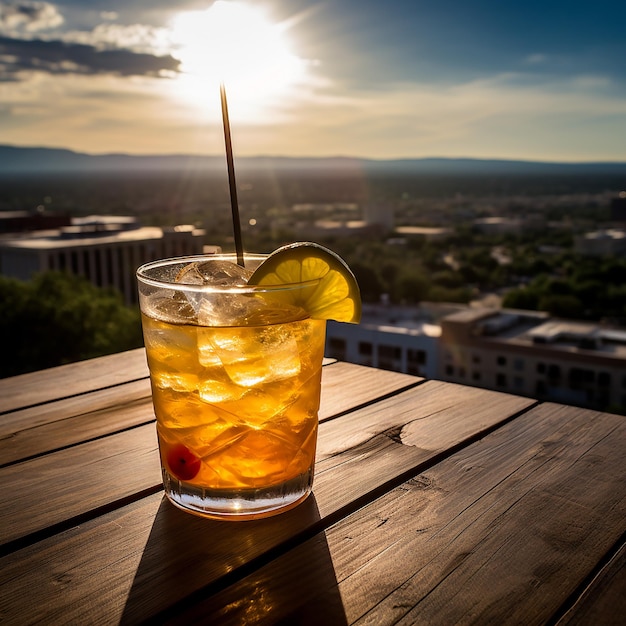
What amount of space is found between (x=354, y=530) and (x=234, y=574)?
0.42 ft

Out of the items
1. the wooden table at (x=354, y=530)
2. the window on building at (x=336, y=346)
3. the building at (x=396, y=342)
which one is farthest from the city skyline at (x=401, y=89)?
the wooden table at (x=354, y=530)

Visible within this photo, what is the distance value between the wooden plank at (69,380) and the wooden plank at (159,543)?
297 mm

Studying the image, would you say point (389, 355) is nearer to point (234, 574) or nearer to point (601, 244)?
point (601, 244)

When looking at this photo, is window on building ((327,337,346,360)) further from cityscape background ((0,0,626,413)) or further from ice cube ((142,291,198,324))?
ice cube ((142,291,198,324))

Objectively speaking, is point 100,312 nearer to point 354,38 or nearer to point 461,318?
point 461,318

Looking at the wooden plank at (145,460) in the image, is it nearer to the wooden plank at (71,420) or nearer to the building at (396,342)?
the wooden plank at (71,420)

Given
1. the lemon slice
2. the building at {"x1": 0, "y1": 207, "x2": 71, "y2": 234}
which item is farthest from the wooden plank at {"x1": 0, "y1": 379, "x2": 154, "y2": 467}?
the building at {"x1": 0, "y1": 207, "x2": 71, "y2": 234}

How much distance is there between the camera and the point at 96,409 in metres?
1.03

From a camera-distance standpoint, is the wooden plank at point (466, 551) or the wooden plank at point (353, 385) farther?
the wooden plank at point (353, 385)

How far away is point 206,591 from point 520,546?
0.28 meters

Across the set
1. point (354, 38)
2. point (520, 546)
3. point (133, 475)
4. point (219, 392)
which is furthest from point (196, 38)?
point (354, 38)

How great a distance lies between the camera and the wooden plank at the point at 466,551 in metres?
0.52

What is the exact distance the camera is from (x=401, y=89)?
3891cm

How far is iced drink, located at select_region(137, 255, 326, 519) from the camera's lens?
2.15 ft
